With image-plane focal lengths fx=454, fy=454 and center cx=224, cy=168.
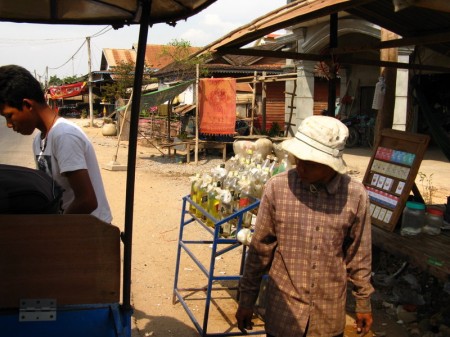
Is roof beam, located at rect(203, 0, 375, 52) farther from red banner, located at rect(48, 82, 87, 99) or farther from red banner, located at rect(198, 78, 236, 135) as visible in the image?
red banner, located at rect(48, 82, 87, 99)

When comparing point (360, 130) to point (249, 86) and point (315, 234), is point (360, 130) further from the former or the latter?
point (315, 234)

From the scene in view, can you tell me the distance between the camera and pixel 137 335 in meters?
3.71

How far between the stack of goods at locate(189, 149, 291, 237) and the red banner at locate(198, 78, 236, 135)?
305 inches

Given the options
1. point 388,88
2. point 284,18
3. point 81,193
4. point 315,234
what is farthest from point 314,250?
point 388,88

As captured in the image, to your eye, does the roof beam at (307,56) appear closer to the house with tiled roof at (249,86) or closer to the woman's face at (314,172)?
the woman's face at (314,172)

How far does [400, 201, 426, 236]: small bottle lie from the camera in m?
4.02

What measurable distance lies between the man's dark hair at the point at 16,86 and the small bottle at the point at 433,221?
3425mm

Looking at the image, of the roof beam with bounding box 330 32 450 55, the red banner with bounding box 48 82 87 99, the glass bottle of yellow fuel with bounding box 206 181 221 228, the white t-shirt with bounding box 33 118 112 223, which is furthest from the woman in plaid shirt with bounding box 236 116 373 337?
the red banner with bounding box 48 82 87 99

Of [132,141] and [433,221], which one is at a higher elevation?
[132,141]

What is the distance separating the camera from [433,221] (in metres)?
4.08

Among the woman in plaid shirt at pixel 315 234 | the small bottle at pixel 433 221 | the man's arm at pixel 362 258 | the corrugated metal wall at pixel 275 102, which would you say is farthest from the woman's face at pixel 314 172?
the corrugated metal wall at pixel 275 102

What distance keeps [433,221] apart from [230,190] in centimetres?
187

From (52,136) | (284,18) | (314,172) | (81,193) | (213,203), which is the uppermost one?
(284,18)

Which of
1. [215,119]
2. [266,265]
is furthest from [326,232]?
[215,119]
